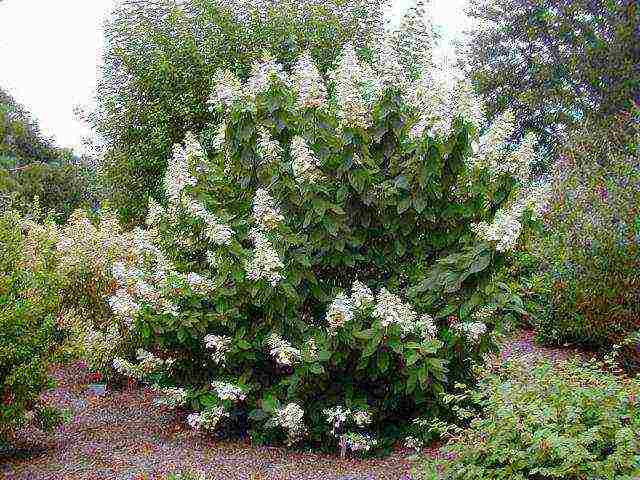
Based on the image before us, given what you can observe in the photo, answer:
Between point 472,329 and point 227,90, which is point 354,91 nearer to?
point 227,90

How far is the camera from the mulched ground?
4465 millimetres

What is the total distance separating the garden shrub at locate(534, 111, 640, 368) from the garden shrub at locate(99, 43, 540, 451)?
223cm

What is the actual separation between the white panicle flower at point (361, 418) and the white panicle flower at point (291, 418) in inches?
12.9

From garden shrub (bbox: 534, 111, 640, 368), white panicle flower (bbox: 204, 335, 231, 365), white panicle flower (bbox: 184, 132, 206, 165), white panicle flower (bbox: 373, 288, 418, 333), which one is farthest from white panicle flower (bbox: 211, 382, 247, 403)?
garden shrub (bbox: 534, 111, 640, 368)

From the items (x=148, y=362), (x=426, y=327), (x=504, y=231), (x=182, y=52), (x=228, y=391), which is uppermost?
(x=182, y=52)

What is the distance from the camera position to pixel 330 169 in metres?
4.80

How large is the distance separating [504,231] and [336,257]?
3.55 ft

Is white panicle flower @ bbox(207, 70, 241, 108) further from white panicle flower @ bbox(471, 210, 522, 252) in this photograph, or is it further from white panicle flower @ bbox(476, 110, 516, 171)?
white panicle flower @ bbox(471, 210, 522, 252)

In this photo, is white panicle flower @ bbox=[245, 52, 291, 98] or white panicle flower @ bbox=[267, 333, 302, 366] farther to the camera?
white panicle flower @ bbox=[245, 52, 291, 98]

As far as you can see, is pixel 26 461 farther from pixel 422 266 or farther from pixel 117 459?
pixel 422 266

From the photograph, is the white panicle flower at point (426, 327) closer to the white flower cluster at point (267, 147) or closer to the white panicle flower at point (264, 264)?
the white panicle flower at point (264, 264)

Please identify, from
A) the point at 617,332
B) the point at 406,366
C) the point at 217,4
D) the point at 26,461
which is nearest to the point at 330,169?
the point at 406,366

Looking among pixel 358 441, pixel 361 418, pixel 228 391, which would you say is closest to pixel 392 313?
pixel 361 418

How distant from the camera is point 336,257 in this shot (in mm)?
4844
